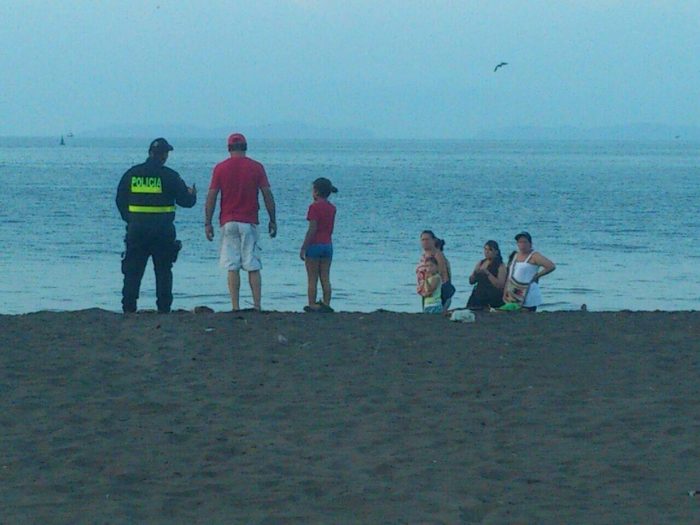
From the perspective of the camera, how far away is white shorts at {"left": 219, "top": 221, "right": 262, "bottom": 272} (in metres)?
10.7

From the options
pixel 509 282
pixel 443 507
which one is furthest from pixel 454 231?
pixel 443 507

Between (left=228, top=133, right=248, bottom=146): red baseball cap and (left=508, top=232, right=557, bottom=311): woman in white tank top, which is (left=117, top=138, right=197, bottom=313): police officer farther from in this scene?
(left=508, top=232, right=557, bottom=311): woman in white tank top

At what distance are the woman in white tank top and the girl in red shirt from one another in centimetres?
189

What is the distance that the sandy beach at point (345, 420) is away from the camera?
5.48 m

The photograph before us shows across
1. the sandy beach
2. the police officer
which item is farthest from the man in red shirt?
the sandy beach

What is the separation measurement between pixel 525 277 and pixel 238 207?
310 cm

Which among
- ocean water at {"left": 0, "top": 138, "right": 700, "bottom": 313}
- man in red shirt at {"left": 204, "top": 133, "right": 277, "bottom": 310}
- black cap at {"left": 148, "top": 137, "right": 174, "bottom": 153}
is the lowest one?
ocean water at {"left": 0, "top": 138, "right": 700, "bottom": 313}

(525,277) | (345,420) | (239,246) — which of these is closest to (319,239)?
Result: (239,246)

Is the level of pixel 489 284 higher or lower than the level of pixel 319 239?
lower

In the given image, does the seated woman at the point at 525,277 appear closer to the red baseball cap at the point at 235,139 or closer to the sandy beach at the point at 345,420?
the sandy beach at the point at 345,420

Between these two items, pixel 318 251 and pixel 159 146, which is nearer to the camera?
pixel 159 146

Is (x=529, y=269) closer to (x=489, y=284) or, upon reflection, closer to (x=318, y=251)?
(x=489, y=284)

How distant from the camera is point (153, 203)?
1051cm

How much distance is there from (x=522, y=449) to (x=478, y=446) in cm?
23
